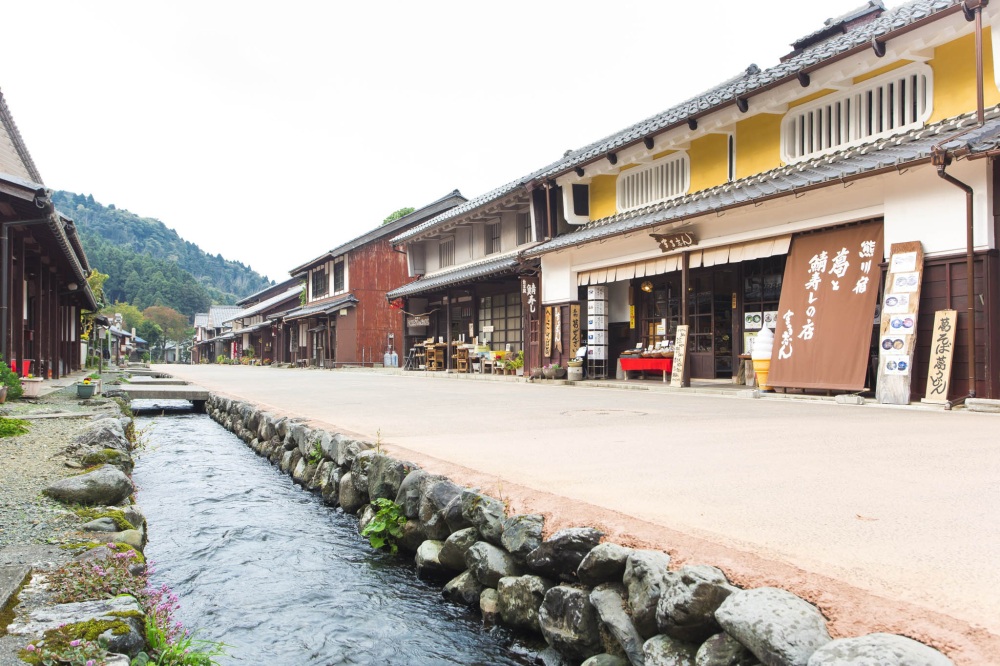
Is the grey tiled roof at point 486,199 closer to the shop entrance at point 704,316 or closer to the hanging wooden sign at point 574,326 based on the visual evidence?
the hanging wooden sign at point 574,326

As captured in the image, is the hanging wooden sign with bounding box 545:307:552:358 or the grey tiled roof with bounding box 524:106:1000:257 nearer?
the grey tiled roof with bounding box 524:106:1000:257

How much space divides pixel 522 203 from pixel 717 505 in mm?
16157

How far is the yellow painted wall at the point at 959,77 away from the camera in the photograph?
848 centimetres

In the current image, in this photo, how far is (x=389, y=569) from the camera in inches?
171

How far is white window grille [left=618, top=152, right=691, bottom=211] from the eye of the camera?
1344 centimetres

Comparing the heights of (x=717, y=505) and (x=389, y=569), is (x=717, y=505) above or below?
above

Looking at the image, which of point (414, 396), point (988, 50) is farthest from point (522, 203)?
point (988, 50)

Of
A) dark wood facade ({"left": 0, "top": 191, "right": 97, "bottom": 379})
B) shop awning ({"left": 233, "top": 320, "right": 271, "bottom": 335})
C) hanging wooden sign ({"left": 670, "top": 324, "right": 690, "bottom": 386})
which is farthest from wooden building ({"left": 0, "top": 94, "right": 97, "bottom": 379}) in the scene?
shop awning ({"left": 233, "top": 320, "right": 271, "bottom": 335})

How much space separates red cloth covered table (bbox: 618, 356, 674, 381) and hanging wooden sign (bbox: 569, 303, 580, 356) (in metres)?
1.16

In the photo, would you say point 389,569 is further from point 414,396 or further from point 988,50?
point 988,50

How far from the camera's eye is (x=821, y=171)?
9367 mm

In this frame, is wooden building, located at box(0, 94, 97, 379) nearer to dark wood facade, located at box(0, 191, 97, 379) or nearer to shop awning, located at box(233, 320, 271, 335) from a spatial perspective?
dark wood facade, located at box(0, 191, 97, 379)

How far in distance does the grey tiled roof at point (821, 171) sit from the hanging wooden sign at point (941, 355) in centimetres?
201

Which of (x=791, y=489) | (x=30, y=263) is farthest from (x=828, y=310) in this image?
(x=30, y=263)
